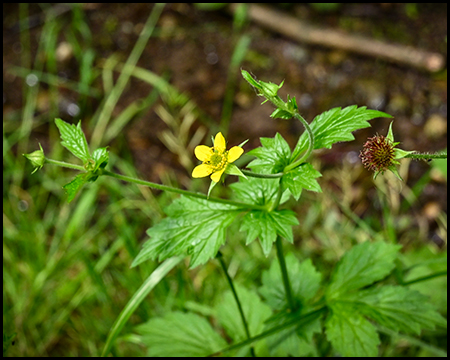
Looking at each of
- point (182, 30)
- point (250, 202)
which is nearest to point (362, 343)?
point (250, 202)

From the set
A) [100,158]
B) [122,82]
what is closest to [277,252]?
[100,158]

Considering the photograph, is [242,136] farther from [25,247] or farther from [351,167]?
[25,247]

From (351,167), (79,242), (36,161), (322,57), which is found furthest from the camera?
(322,57)

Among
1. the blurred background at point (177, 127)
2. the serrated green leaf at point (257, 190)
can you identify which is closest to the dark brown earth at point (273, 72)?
the blurred background at point (177, 127)

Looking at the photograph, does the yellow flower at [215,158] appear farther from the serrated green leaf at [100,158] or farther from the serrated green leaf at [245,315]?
the serrated green leaf at [245,315]

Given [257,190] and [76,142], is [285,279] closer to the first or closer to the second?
[257,190]
